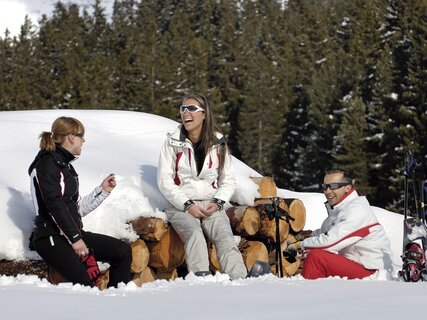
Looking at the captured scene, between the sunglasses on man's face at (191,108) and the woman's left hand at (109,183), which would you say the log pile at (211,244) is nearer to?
the woman's left hand at (109,183)

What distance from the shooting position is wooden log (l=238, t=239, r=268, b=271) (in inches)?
277

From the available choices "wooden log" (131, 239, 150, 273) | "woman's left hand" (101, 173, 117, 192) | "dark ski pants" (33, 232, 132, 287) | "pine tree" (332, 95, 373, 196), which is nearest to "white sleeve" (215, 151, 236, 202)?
"wooden log" (131, 239, 150, 273)

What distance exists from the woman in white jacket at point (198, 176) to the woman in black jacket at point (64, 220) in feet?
2.59

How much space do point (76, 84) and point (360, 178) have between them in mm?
19887

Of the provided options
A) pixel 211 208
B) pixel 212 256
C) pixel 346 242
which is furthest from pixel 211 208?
pixel 346 242

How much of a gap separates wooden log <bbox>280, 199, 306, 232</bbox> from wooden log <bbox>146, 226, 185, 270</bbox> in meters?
1.49

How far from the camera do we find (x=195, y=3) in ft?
271

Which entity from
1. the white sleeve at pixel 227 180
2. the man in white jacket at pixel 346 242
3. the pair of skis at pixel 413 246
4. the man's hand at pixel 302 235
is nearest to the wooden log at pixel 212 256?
the white sleeve at pixel 227 180

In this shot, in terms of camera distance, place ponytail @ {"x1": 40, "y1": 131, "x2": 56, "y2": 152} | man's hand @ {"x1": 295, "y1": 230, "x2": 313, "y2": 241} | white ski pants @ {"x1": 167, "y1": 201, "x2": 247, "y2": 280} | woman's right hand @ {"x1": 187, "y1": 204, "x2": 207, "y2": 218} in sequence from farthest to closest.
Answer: man's hand @ {"x1": 295, "y1": 230, "x2": 313, "y2": 241} < woman's right hand @ {"x1": 187, "y1": 204, "x2": 207, "y2": 218} < white ski pants @ {"x1": 167, "y1": 201, "x2": 247, "y2": 280} < ponytail @ {"x1": 40, "y1": 131, "x2": 56, "y2": 152}

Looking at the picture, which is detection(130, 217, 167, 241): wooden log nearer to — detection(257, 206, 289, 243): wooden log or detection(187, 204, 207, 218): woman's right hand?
detection(187, 204, 207, 218): woman's right hand

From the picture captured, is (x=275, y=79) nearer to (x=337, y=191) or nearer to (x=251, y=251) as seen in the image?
(x=251, y=251)

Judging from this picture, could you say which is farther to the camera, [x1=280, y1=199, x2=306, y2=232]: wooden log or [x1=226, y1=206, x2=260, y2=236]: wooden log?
[x1=280, y1=199, x2=306, y2=232]: wooden log

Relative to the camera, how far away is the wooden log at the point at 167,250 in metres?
6.32

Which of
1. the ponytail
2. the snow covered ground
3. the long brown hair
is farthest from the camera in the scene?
the long brown hair
